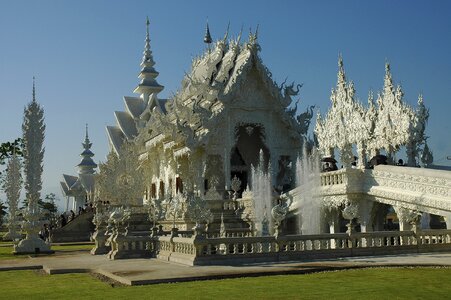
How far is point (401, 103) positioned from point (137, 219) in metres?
18.0

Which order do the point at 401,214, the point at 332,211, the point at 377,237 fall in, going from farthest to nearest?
the point at 332,211 < the point at 401,214 < the point at 377,237

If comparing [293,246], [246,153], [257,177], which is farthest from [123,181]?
[293,246]

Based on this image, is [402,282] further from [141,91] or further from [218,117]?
[141,91]

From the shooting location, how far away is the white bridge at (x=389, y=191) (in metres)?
16.7

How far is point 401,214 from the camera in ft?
60.1

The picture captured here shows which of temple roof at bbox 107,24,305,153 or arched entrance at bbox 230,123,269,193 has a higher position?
temple roof at bbox 107,24,305,153

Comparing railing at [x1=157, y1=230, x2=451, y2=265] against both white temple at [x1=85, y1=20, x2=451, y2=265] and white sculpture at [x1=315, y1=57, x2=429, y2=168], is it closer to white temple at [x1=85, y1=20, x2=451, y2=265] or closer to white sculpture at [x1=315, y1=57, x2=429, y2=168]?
white temple at [x1=85, y1=20, x2=451, y2=265]

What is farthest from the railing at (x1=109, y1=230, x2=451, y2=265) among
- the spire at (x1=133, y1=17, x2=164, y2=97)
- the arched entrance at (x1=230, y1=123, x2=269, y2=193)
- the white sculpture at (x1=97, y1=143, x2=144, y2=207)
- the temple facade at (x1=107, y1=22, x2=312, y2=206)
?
the spire at (x1=133, y1=17, x2=164, y2=97)

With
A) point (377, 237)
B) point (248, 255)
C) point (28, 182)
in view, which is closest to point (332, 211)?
point (377, 237)

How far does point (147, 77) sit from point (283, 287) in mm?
44551

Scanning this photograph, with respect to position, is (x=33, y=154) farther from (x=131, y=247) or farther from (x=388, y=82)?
(x=388, y=82)

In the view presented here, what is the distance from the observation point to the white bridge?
1666 cm

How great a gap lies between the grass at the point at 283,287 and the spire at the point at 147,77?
1567 inches

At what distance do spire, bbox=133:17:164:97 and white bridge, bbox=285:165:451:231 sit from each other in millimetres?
31253
